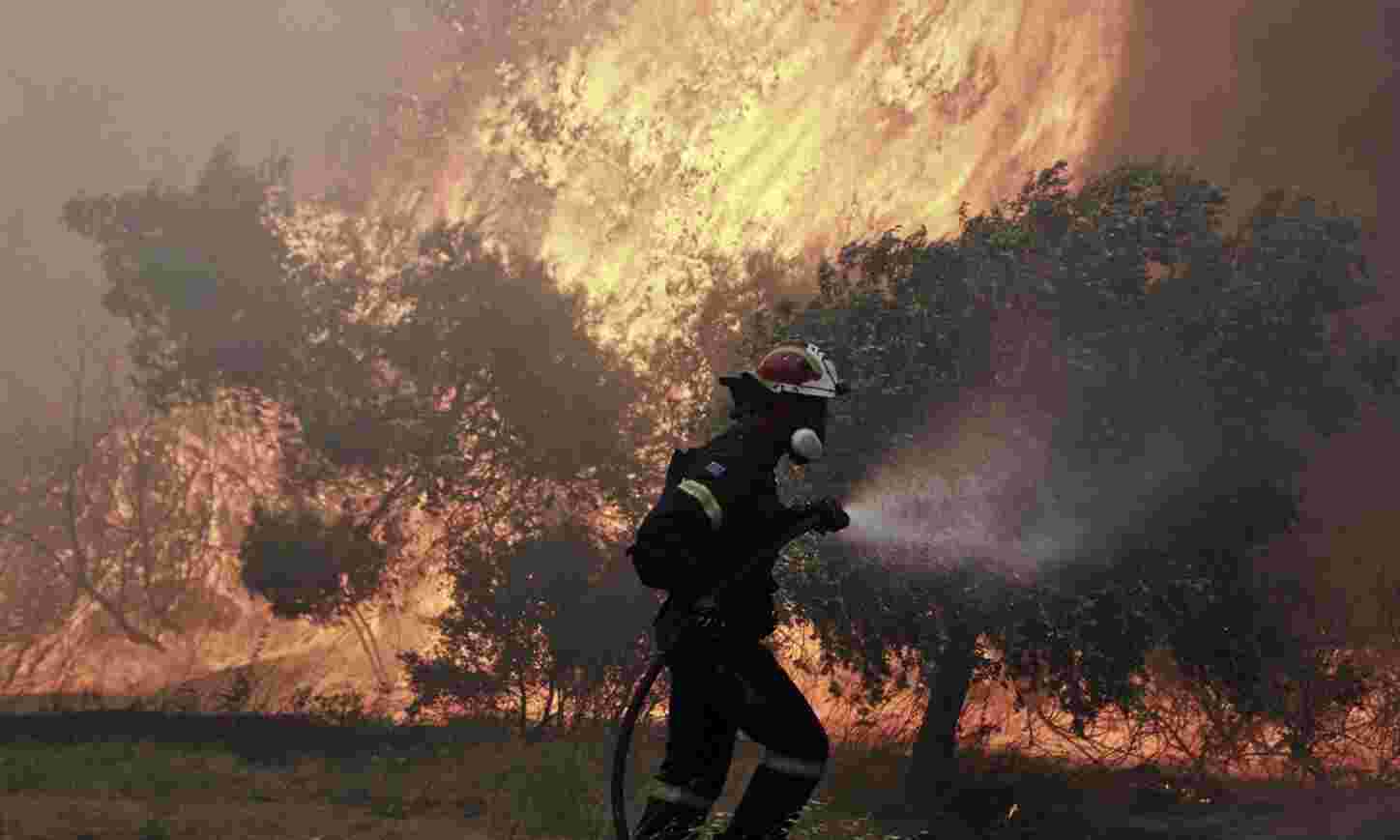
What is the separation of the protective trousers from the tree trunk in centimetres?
979

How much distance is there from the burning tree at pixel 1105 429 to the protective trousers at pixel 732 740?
807 centimetres

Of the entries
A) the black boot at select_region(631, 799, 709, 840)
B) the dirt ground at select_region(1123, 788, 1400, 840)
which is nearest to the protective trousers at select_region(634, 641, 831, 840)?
the black boot at select_region(631, 799, 709, 840)

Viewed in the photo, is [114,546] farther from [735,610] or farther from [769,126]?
[735,610]

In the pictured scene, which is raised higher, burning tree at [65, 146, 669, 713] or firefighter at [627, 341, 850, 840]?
burning tree at [65, 146, 669, 713]

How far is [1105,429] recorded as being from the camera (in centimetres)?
1472

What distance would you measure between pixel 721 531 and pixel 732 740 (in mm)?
1314

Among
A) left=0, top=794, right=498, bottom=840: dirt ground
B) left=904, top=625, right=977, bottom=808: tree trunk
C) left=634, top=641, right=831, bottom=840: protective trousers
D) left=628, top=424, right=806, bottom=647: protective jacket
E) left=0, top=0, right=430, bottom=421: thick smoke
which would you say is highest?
left=0, top=0, right=430, bottom=421: thick smoke

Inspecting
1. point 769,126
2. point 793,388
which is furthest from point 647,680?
point 769,126

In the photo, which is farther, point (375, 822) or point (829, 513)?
point (375, 822)

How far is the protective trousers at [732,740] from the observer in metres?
6.64

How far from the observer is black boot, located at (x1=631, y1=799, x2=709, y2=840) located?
6723mm

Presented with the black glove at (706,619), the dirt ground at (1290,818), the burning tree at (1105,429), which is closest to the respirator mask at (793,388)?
the black glove at (706,619)

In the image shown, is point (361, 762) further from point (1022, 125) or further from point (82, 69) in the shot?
point (82, 69)

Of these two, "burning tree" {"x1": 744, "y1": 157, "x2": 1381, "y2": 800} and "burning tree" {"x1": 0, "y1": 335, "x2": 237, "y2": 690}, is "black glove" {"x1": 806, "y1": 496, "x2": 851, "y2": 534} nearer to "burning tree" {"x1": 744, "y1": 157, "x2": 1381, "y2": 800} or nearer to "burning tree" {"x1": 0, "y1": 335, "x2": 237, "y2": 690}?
"burning tree" {"x1": 744, "y1": 157, "x2": 1381, "y2": 800}
